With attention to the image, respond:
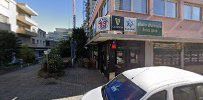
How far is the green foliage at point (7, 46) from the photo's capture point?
23.2 m

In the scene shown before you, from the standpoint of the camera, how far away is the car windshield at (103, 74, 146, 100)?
3.78 metres

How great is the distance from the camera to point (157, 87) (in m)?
3.70

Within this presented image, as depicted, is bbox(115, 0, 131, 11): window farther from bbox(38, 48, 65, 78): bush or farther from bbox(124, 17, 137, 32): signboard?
bbox(38, 48, 65, 78): bush

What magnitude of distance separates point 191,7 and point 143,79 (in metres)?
15.9

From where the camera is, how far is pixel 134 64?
1453 cm

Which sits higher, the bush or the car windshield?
the car windshield

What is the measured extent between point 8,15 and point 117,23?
2619cm

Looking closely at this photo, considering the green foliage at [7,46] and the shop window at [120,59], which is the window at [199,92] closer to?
the shop window at [120,59]

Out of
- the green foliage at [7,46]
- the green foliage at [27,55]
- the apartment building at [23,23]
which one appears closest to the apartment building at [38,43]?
the apartment building at [23,23]

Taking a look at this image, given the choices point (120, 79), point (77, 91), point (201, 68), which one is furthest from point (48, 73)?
point (201, 68)

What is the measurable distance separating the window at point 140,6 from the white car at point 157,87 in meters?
10.8

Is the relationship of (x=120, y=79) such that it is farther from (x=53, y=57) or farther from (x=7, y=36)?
(x=7, y=36)

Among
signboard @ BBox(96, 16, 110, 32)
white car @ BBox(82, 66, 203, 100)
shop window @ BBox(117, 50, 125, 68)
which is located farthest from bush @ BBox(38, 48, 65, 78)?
white car @ BBox(82, 66, 203, 100)

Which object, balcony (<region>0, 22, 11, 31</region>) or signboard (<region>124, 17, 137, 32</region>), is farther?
balcony (<region>0, 22, 11, 31</region>)
